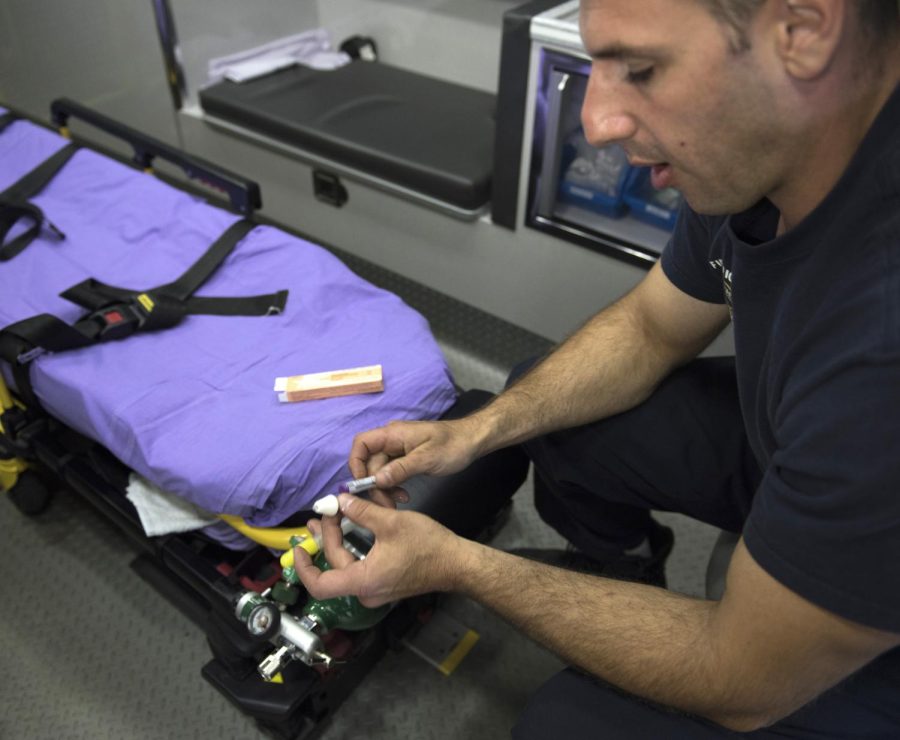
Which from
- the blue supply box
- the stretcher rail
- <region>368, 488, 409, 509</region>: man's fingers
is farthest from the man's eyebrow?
the blue supply box

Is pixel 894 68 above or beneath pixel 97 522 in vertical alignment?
above

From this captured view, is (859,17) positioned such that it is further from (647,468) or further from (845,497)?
(647,468)

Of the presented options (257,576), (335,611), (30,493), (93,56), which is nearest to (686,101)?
(335,611)

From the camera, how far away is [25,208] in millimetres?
1416

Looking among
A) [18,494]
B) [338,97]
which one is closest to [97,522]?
[18,494]

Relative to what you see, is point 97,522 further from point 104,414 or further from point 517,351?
point 517,351

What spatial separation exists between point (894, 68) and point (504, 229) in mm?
1224

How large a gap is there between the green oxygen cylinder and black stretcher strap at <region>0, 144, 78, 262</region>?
3.04ft

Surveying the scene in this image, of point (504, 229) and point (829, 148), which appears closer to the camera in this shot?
point (829, 148)

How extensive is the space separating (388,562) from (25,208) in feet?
3.68

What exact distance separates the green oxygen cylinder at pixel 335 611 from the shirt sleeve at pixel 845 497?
57cm

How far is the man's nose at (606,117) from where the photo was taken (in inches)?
27.4

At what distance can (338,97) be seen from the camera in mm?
2094

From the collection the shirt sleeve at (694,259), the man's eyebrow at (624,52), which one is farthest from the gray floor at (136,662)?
the man's eyebrow at (624,52)
